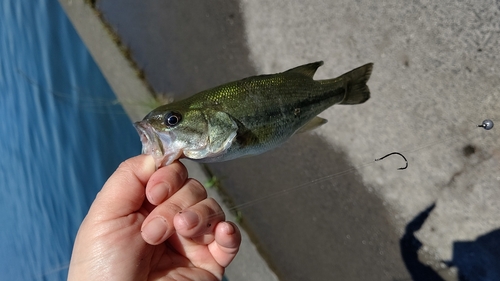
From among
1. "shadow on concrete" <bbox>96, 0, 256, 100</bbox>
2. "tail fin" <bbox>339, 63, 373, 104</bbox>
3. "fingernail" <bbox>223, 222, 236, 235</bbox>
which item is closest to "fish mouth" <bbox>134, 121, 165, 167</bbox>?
"fingernail" <bbox>223, 222, 236, 235</bbox>

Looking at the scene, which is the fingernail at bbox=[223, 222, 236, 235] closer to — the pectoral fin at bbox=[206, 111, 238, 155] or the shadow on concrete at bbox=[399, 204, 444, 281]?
the pectoral fin at bbox=[206, 111, 238, 155]

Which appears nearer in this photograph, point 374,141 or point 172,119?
point 172,119

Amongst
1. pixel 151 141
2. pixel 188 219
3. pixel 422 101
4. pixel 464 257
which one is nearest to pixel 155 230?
pixel 188 219

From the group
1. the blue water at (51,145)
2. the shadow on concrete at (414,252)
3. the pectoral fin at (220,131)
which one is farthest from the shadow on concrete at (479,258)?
the blue water at (51,145)

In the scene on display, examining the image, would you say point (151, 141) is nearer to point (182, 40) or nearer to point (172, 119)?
point (172, 119)

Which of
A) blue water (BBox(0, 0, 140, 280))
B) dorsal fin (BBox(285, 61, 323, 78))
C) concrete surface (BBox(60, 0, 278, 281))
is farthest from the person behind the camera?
blue water (BBox(0, 0, 140, 280))

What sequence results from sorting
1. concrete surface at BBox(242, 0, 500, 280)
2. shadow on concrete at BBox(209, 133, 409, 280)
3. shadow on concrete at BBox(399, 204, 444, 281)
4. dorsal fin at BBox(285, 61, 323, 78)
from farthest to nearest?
shadow on concrete at BBox(209, 133, 409, 280) → shadow on concrete at BBox(399, 204, 444, 281) → concrete surface at BBox(242, 0, 500, 280) → dorsal fin at BBox(285, 61, 323, 78)
